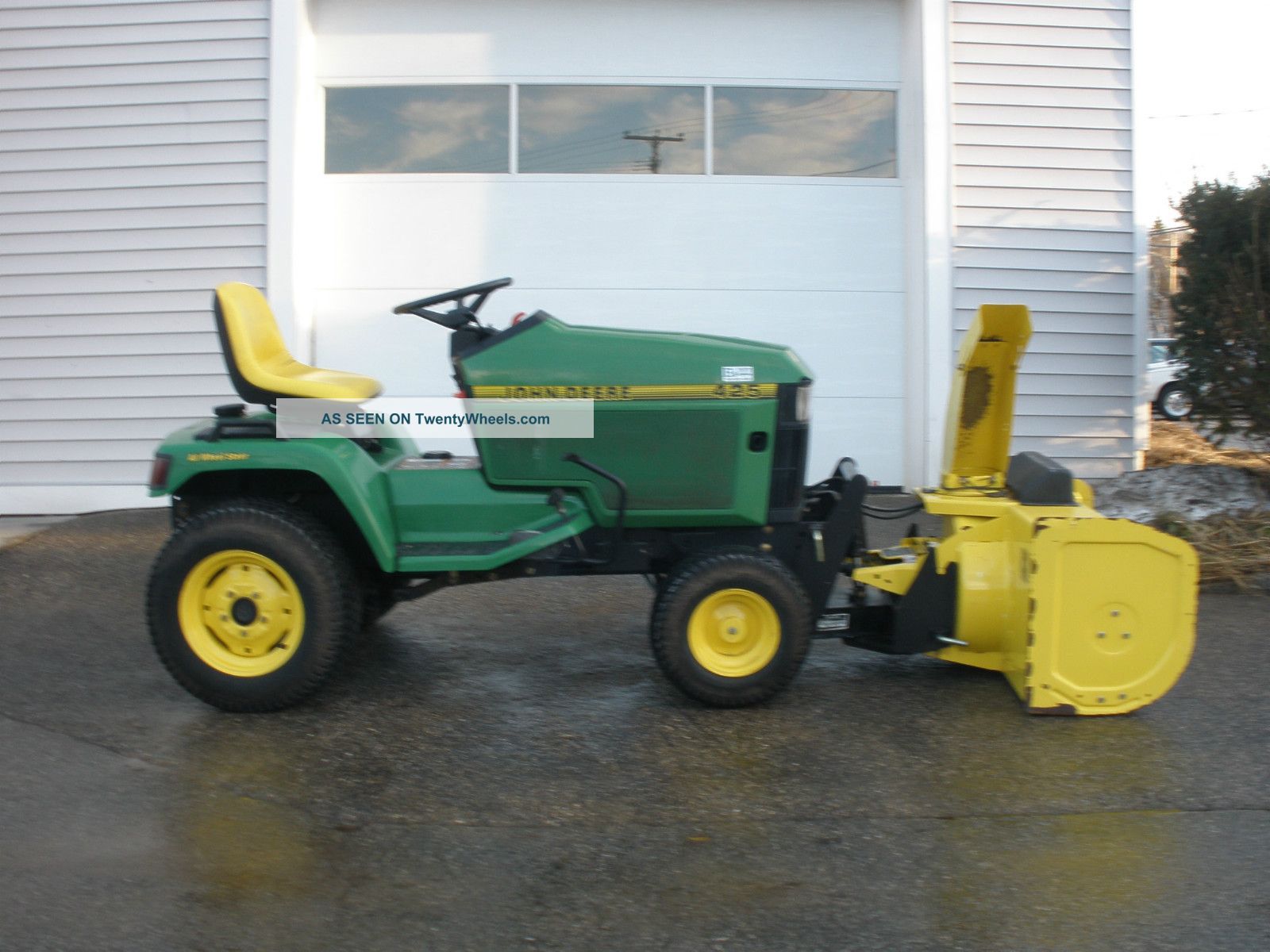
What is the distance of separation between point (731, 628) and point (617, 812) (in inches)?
41.7

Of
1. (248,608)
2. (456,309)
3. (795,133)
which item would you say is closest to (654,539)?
(456,309)

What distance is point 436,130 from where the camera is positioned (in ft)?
28.2

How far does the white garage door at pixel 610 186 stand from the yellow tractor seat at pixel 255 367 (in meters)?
3.63

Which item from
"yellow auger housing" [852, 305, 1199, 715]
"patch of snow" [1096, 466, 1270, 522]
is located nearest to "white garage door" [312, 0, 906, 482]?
"patch of snow" [1096, 466, 1270, 522]

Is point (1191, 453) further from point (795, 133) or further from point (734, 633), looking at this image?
point (734, 633)

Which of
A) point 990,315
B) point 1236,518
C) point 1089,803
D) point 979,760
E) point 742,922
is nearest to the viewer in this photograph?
point 742,922

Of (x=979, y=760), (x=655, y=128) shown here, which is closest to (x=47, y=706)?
(x=979, y=760)

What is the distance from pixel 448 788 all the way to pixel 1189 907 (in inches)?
84.4

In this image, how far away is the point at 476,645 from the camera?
556 cm

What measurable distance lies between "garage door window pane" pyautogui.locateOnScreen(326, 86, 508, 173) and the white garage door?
0.04ft

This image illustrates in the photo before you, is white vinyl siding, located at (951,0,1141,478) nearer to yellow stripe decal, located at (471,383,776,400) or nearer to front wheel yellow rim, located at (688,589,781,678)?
yellow stripe decal, located at (471,383,776,400)

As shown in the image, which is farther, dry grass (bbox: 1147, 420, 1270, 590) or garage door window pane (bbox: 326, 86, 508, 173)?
garage door window pane (bbox: 326, 86, 508, 173)

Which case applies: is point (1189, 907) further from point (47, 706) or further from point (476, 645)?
point (47, 706)

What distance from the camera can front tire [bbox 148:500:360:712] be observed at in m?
4.43
